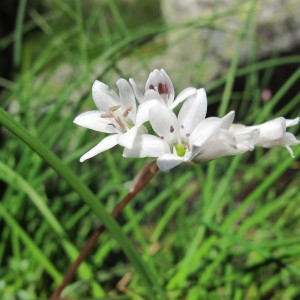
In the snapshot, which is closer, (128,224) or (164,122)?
(164,122)

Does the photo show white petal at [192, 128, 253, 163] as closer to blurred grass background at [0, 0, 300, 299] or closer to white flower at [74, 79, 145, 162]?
white flower at [74, 79, 145, 162]

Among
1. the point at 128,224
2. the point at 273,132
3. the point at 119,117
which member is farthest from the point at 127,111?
the point at 128,224

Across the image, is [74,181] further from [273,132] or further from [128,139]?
[273,132]

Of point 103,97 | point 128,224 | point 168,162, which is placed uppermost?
point 128,224

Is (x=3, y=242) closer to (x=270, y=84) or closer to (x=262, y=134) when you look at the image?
(x=262, y=134)

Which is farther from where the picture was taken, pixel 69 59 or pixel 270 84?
pixel 270 84

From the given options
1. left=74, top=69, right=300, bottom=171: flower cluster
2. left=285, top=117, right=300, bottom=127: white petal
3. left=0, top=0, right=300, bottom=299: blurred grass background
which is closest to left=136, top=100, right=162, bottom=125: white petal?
left=74, top=69, right=300, bottom=171: flower cluster

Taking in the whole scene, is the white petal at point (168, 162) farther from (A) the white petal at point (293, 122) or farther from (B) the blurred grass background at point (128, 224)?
(B) the blurred grass background at point (128, 224)

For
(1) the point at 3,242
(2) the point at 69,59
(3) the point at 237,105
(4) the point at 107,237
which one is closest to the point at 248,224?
(4) the point at 107,237
